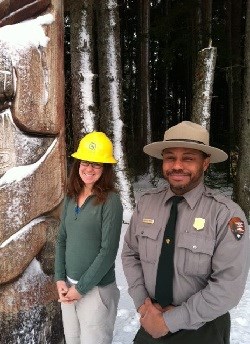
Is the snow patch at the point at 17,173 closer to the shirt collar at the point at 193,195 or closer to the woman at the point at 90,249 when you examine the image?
the woman at the point at 90,249

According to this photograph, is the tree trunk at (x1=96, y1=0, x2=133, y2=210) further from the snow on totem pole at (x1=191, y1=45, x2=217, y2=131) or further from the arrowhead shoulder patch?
the arrowhead shoulder patch

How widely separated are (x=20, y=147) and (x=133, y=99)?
15595 mm

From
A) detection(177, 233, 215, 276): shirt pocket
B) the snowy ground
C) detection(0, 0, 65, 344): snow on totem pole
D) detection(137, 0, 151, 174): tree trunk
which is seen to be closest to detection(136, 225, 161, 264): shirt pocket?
detection(177, 233, 215, 276): shirt pocket

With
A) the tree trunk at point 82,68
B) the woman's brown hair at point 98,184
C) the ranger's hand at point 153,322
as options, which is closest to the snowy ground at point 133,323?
the woman's brown hair at point 98,184

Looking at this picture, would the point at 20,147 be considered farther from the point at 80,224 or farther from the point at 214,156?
the point at 214,156

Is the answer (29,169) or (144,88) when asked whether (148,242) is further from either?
(144,88)

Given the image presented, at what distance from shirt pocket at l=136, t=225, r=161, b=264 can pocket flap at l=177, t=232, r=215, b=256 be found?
0.14 meters

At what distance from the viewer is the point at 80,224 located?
2523mm

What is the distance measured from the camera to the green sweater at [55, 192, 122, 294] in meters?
2.45

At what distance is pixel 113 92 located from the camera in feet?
22.9

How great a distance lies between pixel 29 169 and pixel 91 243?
71cm

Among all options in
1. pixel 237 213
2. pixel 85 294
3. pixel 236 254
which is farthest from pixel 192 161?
pixel 85 294

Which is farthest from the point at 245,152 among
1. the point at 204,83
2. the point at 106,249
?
the point at 106,249

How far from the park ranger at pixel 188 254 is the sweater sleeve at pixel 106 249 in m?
0.29
